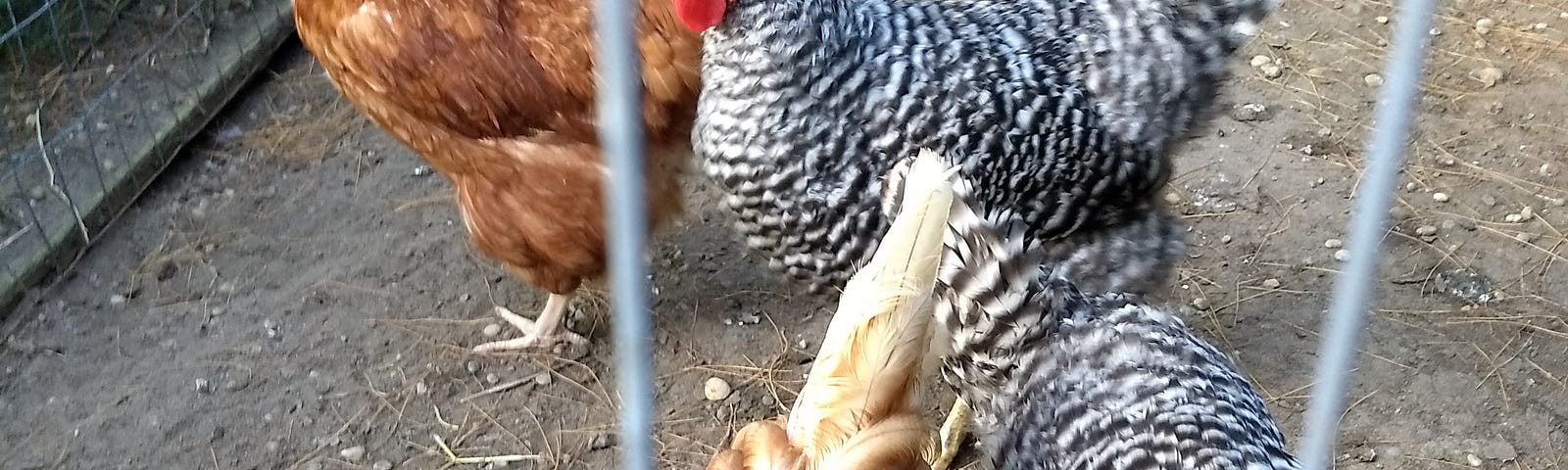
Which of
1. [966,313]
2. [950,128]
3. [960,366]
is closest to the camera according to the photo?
[966,313]

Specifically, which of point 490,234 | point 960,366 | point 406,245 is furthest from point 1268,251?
point 406,245

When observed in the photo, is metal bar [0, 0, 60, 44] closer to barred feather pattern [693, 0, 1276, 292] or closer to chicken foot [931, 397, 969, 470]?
barred feather pattern [693, 0, 1276, 292]

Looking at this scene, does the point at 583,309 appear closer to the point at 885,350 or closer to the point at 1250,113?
the point at 885,350

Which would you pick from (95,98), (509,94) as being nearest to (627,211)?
(509,94)

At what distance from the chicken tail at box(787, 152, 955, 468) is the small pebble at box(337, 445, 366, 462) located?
3.80 ft

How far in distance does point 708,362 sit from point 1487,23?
9.07ft

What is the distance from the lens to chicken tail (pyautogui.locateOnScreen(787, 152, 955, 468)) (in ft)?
5.07

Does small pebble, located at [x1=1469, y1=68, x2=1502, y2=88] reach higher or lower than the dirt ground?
higher

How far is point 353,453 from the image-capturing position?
2461mm

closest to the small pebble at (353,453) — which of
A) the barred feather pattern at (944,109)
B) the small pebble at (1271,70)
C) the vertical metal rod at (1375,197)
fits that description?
the barred feather pattern at (944,109)

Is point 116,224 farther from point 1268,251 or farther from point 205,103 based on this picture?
point 1268,251

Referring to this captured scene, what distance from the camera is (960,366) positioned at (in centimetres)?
192

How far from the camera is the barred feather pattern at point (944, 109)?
2.11 metres

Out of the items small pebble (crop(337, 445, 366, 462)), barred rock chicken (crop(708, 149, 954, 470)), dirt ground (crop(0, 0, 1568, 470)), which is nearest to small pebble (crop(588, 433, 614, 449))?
dirt ground (crop(0, 0, 1568, 470))
